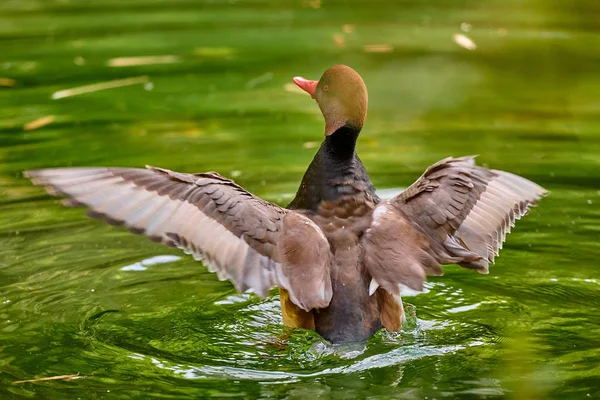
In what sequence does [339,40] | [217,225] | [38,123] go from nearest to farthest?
1. [217,225]
2. [38,123]
3. [339,40]

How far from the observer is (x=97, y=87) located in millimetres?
11242

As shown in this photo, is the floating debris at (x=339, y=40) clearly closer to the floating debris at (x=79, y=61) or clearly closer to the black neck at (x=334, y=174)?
the floating debris at (x=79, y=61)

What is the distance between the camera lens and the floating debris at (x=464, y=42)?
13095mm

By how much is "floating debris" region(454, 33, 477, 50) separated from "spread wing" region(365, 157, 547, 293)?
22.8 feet

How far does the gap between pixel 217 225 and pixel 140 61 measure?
7.17 meters

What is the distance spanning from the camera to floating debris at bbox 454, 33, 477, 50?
13095 millimetres

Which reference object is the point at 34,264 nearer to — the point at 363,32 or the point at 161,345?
the point at 161,345

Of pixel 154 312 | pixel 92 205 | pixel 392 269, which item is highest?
pixel 92 205

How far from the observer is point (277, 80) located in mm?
11617

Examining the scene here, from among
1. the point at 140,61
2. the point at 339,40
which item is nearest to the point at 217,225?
the point at 140,61

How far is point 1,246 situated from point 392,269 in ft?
9.53

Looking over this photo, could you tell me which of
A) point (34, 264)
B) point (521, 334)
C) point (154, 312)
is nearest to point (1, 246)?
point (34, 264)

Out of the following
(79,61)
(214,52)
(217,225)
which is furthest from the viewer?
(214,52)

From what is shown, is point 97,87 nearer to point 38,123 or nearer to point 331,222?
point 38,123
